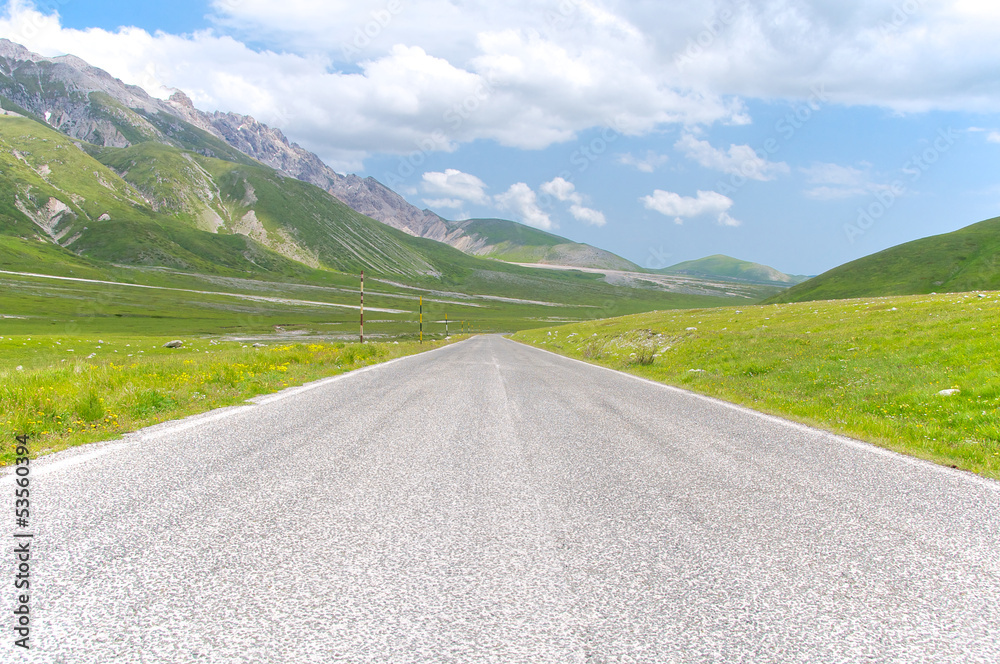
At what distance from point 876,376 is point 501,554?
15.2m

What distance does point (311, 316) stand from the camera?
147m

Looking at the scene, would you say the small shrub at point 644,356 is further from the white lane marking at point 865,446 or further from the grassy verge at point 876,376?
the white lane marking at point 865,446

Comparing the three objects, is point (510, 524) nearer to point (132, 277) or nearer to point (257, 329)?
point (257, 329)

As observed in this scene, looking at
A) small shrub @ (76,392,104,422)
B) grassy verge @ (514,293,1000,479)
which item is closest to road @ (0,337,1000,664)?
grassy verge @ (514,293,1000,479)

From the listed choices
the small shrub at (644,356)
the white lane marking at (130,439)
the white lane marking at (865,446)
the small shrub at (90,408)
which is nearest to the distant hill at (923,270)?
the small shrub at (644,356)

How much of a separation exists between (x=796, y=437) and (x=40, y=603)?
10123 millimetres

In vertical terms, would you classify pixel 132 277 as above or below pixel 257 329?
above

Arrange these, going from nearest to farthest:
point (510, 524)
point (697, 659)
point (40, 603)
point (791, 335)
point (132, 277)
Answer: point (697, 659), point (40, 603), point (510, 524), point (791, 335), point (132, 277)

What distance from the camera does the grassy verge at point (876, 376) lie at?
374 inches

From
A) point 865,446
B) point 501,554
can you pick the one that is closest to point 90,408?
point 501,554

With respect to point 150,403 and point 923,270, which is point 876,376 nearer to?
point 150,403

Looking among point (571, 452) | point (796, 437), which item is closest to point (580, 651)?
point (571, 452)

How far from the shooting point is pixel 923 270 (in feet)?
472

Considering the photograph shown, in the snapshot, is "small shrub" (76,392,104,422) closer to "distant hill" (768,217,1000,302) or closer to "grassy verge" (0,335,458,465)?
"grassy verge" (0,335,458,465)
